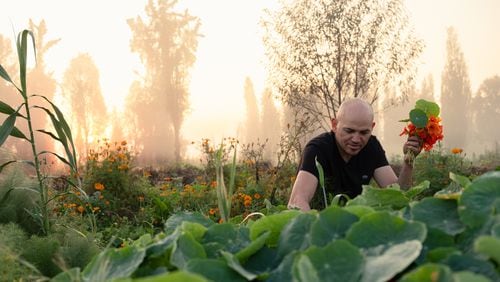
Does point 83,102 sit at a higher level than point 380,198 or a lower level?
higher

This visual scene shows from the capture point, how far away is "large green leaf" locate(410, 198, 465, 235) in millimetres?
863

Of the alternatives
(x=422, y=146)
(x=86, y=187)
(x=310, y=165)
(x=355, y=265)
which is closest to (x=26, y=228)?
(x=310, y=165)

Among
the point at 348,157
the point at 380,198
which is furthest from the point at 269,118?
the point at 380,198

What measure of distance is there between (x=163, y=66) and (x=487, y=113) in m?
22.2

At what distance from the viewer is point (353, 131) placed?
335 cm

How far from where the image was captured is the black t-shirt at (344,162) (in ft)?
11.5

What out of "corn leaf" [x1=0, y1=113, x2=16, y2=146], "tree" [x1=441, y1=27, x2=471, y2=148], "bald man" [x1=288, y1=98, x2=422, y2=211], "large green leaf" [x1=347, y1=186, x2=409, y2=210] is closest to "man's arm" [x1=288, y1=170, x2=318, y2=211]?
"bald man" [x1=288, y1=98, x2=422, y2=211]

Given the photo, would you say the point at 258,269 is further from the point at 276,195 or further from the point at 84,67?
the point at 84,67

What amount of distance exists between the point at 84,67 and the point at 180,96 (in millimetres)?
4834

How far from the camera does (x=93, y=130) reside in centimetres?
2461

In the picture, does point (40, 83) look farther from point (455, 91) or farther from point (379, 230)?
point (379, 230)

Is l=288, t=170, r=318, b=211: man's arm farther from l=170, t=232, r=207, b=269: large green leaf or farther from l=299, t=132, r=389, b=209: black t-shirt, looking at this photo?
l=170, t=232, r=207, b=269: large green leaf

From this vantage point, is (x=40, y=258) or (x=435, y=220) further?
(x=40, y=258)

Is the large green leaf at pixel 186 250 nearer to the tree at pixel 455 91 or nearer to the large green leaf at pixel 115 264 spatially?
the large green leaf at pixel 115 264
